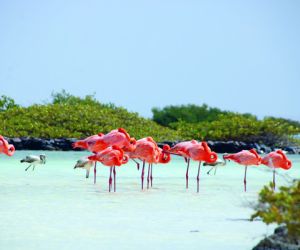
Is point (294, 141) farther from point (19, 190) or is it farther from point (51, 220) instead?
point (51, 220)

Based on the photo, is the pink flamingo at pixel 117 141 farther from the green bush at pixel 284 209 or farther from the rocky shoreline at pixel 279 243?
the green bush at pixel 284 209

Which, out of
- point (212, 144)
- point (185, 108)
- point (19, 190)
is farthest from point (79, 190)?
point (185, 108)

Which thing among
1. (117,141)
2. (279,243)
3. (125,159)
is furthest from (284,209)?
(117,141)

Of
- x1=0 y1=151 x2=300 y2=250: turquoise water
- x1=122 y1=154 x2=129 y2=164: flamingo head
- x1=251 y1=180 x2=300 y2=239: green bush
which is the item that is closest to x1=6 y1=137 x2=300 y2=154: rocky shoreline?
x1=0 y1=151 x2=300 y2=250: turquoise water

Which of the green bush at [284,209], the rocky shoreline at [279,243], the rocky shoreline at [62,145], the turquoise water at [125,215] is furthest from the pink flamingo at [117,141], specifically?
the rocky shoreline at [62,145]

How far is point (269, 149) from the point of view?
3250 centimetres

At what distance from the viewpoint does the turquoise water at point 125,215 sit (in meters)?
7.38

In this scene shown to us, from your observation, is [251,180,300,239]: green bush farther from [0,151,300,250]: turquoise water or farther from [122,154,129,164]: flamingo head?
[122,154,129,164]: flamingo head

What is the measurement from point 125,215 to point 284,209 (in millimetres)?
3932

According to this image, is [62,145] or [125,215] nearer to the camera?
[125,215]

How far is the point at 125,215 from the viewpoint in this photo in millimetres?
9273

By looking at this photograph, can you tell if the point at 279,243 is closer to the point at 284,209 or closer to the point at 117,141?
the point at 284,209

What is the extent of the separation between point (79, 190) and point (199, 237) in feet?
16.3

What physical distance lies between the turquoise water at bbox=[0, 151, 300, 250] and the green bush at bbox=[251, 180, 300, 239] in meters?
0.18
